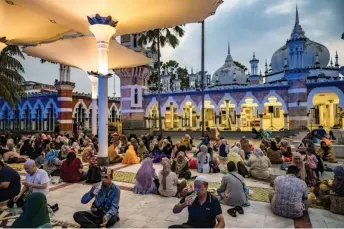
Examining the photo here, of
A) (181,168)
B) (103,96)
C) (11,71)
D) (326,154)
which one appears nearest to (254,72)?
(326,154)

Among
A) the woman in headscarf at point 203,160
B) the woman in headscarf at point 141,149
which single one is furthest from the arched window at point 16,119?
the woman in headscarf at point 203,160

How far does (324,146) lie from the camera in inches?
355

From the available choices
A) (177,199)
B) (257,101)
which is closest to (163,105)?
(257,101)

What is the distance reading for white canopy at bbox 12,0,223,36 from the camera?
7363 mm

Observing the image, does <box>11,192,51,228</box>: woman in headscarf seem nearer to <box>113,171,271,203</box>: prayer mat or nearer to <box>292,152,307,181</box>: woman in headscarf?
<box>113,171,271,203</box>: prayer mat

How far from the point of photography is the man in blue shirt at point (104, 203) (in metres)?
3.63

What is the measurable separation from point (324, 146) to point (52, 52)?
13.2m

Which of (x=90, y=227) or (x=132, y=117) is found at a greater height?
(x=132, y=117)

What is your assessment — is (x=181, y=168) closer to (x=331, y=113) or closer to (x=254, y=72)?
(x=331, y=113)

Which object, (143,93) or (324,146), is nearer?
(324,146)

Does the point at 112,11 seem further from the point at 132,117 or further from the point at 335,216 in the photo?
the point at 132,117

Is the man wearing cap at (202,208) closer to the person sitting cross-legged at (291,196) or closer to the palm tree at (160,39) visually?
the person sitting cross-legged at (291,196)

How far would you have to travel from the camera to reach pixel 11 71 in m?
17.6

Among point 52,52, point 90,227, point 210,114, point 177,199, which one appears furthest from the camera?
point 210,114
